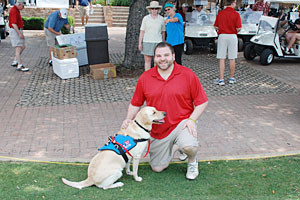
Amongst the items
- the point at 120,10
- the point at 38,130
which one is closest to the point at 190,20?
the point at 38,130

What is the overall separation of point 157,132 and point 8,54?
31.1 feet

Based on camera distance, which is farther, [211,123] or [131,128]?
[211,123]

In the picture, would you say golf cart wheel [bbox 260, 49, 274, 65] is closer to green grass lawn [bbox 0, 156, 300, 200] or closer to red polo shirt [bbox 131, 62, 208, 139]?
green grass lawn [bbox 0, 156, 300, 200]

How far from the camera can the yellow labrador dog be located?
10.5 ft

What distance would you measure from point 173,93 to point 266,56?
288 inches

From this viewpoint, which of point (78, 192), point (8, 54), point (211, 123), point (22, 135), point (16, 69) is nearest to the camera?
point (78, 192)

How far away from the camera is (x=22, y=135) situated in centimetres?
484

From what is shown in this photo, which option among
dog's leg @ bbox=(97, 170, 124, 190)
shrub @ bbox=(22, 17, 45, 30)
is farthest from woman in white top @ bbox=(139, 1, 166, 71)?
shrub @ bbox=(22, 17, 45, 30)

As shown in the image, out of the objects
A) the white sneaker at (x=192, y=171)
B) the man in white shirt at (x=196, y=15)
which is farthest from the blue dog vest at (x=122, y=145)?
the man in white shirt at (x=196, y=15)

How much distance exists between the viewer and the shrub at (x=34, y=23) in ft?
60.0

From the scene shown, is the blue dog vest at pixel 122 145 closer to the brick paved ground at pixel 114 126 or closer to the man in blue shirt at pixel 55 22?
the brick paved ground at pixel 114 126

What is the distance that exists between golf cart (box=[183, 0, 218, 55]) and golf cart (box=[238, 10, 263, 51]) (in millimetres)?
1367

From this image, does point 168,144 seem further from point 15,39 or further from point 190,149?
point 15,39

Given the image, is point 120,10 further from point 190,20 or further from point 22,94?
point 22,94
